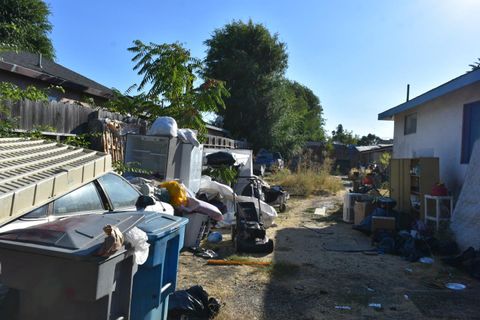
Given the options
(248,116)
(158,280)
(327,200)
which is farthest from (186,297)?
(248,116)

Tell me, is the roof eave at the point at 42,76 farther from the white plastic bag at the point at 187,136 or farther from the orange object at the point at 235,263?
the orange object at the point at 235,263

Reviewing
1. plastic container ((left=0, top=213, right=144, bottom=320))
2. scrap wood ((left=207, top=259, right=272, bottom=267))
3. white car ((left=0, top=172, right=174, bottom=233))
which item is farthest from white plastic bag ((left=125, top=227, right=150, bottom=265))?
scrap wood ((left=207, top=259, right=272, bottom=267))

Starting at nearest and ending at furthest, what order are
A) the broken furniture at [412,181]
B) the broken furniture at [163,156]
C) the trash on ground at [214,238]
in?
1. the trash on ground at [214,238]
2. the broken furniture at [163,156]
3. the broken furniture at [412,181]

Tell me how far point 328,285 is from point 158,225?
3.35m

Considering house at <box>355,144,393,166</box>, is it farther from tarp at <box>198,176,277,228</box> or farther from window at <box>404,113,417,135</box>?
tarp at <box>198,176,277,228</box>

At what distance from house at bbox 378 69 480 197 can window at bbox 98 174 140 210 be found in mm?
6753

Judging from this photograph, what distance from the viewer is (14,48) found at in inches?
252

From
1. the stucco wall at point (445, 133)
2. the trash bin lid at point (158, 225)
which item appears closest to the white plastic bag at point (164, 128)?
the trash bin lid at point (158, 225)

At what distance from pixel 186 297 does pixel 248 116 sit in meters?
23.2

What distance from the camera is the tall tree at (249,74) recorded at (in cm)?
2689

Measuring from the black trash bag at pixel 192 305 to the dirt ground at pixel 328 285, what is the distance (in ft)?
0.51

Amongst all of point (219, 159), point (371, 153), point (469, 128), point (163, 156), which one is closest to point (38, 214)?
point (163, 156)

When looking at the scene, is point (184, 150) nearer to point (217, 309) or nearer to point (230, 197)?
point (230, 197)

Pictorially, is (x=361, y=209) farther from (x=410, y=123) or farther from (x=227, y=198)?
(x=410, y=123)
